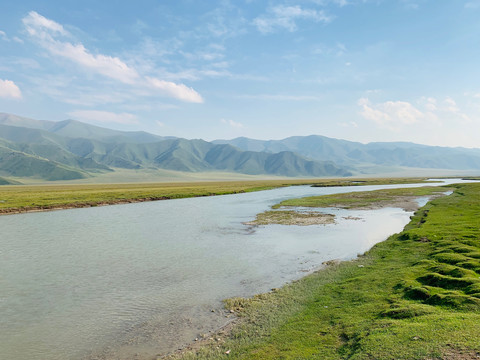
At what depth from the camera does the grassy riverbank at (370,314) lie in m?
11.3

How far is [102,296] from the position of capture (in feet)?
64.3

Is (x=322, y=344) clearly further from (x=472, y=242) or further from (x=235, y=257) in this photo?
(x=472, y=242)

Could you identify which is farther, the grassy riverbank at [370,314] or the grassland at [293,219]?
the grassland at [293,219]

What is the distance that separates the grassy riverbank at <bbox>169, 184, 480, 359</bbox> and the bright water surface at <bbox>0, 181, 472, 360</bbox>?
2.10 meters

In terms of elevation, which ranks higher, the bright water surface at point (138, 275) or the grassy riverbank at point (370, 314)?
the grassy riverbank at point (370, 314)

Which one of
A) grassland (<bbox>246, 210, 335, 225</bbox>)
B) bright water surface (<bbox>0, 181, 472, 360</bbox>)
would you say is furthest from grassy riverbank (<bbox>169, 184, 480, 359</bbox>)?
grassland (<bbox>246, 210, 335, 225</bbox>)

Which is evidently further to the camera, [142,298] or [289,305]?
[142,298]

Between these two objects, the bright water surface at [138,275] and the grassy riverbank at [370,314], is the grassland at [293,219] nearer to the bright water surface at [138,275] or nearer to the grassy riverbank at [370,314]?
the bright water surface at [138,275]

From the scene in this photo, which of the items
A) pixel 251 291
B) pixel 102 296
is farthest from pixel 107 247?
pixel 251 291

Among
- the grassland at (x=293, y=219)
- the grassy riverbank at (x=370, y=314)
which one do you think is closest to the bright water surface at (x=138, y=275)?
the grassy riverbank at (x=370, y=314)

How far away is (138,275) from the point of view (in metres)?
23.3

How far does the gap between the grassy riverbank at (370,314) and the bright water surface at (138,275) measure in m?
2.10

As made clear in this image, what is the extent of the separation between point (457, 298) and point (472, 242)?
14.5 meters

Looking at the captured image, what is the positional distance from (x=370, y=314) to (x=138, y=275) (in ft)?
55.6
